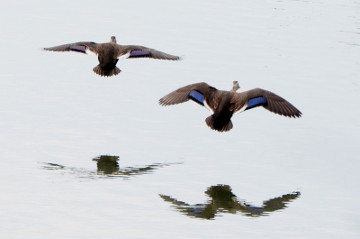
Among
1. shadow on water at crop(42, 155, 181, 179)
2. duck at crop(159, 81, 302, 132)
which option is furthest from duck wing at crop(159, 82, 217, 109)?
shadow on water at crop(42, 155, 181, 179)

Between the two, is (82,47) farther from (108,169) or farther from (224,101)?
→ (108,169)

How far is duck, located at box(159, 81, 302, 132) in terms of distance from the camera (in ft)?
43.6

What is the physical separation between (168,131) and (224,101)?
3.54 feet

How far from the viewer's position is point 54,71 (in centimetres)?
1717

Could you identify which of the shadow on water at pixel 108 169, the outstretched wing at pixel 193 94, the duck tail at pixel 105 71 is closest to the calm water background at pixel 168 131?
the shadow on water at pixel 108 169

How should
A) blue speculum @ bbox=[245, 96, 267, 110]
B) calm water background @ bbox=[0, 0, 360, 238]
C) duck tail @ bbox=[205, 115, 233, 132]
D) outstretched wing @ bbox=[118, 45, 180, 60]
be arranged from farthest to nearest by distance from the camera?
outstretched wing @ bbox=[118, 45, 180, 60] < blue speculum @ bbox=[245, 96, 267, 110] < duck tail @ bbox=[205, 115, 233, 132] < calm water background @ bbox=[0, 0, 360, 238]

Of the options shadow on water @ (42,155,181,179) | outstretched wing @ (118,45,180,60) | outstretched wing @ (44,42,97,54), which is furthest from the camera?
outstretched wing @ (118,45,180,60)

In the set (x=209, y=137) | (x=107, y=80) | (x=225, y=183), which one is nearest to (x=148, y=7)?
(x=107, y=80)

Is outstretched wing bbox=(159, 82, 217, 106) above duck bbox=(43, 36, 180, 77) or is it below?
below

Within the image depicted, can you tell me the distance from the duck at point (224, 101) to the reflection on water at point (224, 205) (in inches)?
58.8

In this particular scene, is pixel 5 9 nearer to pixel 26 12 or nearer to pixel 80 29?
pixel 26 12

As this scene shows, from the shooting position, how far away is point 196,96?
1373 cm

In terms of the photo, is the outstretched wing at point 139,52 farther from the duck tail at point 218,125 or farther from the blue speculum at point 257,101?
the duck tail at point 218,125

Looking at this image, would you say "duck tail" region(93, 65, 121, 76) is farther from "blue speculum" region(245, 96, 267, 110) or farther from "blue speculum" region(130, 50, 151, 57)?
"blue speculum" region(245, 96, 267, 110)
